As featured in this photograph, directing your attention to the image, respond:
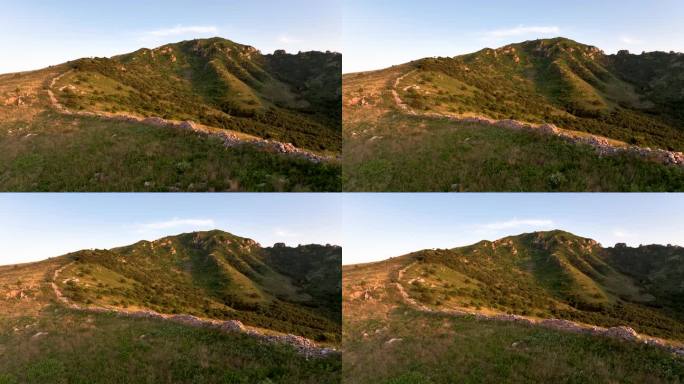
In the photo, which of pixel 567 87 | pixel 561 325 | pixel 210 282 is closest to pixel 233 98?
pixel 210 282

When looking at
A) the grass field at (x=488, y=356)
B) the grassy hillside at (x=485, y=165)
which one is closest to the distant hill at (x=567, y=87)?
the grassy hillside at (x=485, y=165)

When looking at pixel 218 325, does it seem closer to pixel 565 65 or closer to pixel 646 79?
pixel 565 65

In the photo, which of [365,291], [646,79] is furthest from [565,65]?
[365,291]

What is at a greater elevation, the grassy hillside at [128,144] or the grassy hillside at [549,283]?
the grassy hillside at [128,144]

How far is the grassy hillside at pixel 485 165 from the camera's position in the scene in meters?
14.6

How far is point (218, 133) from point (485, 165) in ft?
41.8

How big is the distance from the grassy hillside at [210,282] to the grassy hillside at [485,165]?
5.13 m

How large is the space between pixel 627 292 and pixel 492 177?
51406mm

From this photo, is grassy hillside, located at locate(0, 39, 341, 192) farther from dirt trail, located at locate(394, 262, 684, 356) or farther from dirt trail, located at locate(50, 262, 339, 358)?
dirt trail, located at locate(394, 262, 684, 356)

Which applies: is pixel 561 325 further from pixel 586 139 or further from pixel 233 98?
pixel 233 98

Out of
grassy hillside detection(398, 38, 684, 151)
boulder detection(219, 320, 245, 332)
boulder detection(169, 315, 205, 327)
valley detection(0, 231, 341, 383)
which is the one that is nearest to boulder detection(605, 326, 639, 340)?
valley detection(0, 231, 341, 383)

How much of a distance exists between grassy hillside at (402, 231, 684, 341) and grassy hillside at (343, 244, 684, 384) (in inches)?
76.7

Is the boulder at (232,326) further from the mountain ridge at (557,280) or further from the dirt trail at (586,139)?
the dirt trail at (586,139)

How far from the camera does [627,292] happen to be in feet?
164
